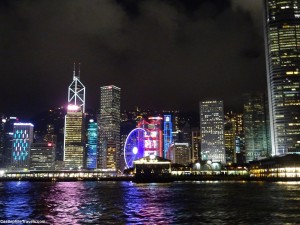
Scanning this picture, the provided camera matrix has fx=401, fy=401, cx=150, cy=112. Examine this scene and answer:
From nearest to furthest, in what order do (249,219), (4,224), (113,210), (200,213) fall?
(4,224), (249,219), (200,213), (113,210)

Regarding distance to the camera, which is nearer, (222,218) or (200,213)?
(222,218)

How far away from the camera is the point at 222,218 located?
166ft

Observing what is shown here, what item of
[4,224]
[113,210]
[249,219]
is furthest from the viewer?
[113,210]

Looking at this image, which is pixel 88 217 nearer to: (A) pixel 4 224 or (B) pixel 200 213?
(A) pixel 4 224

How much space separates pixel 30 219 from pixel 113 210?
14.3 metres

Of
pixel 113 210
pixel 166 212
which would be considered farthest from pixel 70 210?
pixel 166 212

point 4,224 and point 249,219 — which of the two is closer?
point 4,224

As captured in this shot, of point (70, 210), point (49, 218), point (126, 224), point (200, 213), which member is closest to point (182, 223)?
point (126, 224)

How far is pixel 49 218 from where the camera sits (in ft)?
166

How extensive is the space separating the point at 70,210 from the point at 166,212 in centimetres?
1450

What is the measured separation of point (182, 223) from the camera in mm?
46125

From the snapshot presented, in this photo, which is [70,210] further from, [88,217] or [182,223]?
[182,223]

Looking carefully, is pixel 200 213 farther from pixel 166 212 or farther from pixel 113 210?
pixel 113 210

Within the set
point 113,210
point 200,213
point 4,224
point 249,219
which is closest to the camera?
point 4,224
